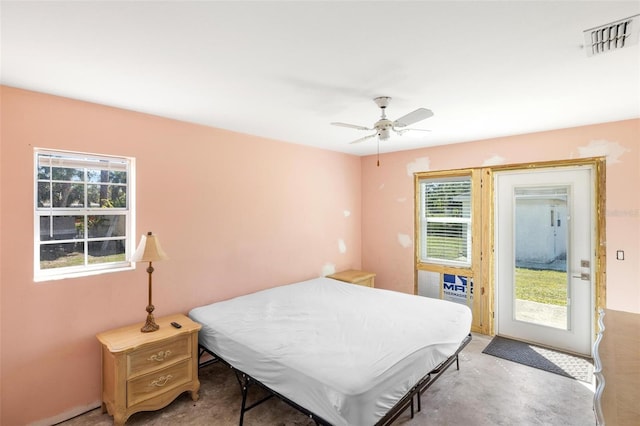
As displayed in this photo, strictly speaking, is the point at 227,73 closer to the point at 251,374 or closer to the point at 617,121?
the point at 251,374

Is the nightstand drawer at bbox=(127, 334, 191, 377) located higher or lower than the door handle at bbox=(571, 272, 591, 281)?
lower

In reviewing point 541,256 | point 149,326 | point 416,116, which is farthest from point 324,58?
point 541,256

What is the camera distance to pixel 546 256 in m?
3.67

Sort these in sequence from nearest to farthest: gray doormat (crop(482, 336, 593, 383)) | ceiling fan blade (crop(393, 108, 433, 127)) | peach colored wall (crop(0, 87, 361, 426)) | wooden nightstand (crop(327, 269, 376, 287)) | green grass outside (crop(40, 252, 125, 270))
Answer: ceiling fan blade (crop(393, 108, 433, 127)) < peach colored wall (crop(0, 87, 361, 426)) < green grass outside (crop(40, 252, 125, 270)) < gray doormat (crop(482, 336, 593, 383)) < wooden nightstand (crop(327, 269, 376, 287))

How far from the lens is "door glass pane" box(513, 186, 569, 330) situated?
3570mm

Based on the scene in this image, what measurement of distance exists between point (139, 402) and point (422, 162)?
4238mm

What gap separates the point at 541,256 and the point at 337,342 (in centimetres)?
293

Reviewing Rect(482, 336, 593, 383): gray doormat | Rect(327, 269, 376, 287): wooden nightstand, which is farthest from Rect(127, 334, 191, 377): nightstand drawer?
Rect(482, 336, 593, 383): gray doormat

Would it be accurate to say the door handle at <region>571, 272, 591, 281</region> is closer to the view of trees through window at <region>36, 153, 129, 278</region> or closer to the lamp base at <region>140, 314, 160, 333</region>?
the lamp base at <region>140, 314, 160, 333</region>

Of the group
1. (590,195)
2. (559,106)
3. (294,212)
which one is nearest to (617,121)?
(590,195)

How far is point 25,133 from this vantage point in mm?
2283

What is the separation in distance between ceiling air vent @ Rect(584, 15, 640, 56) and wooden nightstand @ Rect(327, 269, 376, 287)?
3.49 m

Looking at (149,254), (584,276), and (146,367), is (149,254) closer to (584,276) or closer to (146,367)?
(146,367)

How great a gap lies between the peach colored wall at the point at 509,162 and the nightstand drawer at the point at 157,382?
10.7 ft
